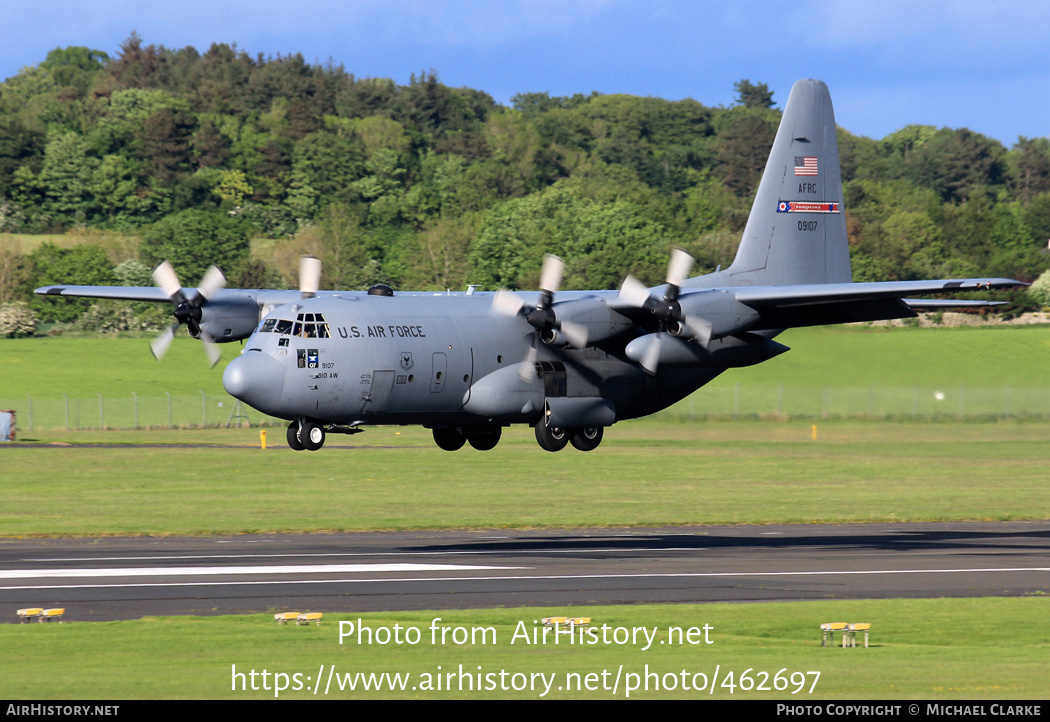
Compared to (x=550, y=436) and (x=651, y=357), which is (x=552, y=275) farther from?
(x=550, y=436)

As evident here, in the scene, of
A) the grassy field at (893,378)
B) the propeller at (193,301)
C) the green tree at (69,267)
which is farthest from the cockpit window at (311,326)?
the green tree at (69,267)

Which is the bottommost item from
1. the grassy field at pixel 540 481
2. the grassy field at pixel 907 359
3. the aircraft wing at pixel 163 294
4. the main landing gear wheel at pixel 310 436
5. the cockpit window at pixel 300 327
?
the grassy field at pixel 540 481

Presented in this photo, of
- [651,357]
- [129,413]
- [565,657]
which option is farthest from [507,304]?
[129,413]

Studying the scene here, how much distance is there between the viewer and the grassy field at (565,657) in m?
22.8

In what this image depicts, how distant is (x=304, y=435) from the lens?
35.7 m

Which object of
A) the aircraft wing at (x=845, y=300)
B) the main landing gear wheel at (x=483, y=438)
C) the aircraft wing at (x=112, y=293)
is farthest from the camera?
the aircraft wing at (x=112, y=293)

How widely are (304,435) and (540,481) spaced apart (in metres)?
34.3

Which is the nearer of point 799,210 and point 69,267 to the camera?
point 799,210

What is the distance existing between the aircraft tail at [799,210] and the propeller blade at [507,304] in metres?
8.98

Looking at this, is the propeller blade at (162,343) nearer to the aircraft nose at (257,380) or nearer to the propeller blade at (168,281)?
the propeller blade at (168,281)

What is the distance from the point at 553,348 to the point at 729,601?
35.8ft

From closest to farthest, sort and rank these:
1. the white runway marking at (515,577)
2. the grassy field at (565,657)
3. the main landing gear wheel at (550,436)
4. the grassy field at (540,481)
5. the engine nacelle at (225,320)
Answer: the grassy field at (565,657) < the white runway marking at (515,577) < the main landing gear wheel at (550,436) < the engine nacelle at (225,320) < the grassy field at (540,481)

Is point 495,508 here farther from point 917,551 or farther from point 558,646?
point 558,646

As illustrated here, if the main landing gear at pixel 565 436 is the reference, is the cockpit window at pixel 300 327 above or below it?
above
